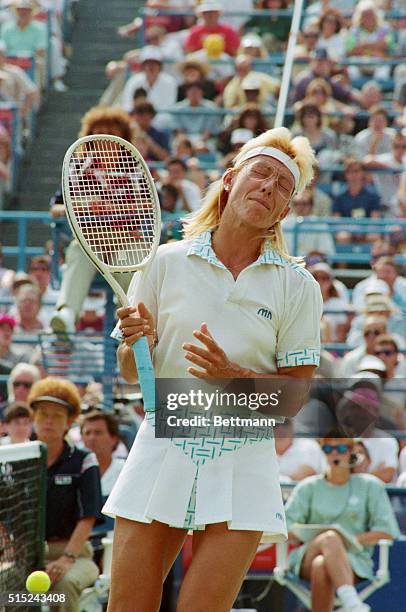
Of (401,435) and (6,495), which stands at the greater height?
(6,495)

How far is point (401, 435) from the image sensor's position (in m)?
8.57

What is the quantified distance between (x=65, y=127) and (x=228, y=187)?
38.9ft

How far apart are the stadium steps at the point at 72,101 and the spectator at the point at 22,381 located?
5102mm

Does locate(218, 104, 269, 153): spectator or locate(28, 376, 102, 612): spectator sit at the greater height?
locate(218, 104, 269, 153): spectator

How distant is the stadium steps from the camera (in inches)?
577

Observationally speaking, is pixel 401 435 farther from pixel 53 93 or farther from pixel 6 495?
pixel 53 93

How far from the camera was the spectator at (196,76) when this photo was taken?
46.8 feet

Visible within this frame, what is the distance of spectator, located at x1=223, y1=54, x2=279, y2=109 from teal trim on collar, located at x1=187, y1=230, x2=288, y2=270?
984 cm

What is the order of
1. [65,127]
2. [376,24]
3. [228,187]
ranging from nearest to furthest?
[228,187]
[376,24]
[65,127]

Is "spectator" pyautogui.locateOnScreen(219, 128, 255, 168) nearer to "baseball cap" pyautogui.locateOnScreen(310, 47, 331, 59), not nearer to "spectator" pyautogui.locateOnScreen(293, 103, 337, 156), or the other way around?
"spectator" pyautogui.locateOnScreen(293, 103, 337, 156)

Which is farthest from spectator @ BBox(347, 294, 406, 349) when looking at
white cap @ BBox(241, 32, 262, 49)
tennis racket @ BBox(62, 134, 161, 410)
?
tennis racket @ BBox(62, 134, 161, 410)

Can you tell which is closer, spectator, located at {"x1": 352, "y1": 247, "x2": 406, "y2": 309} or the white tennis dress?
the white tennis dress

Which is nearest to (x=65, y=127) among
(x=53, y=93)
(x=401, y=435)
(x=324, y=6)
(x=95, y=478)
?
(x=53, y=93)

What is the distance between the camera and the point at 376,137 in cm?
1298
